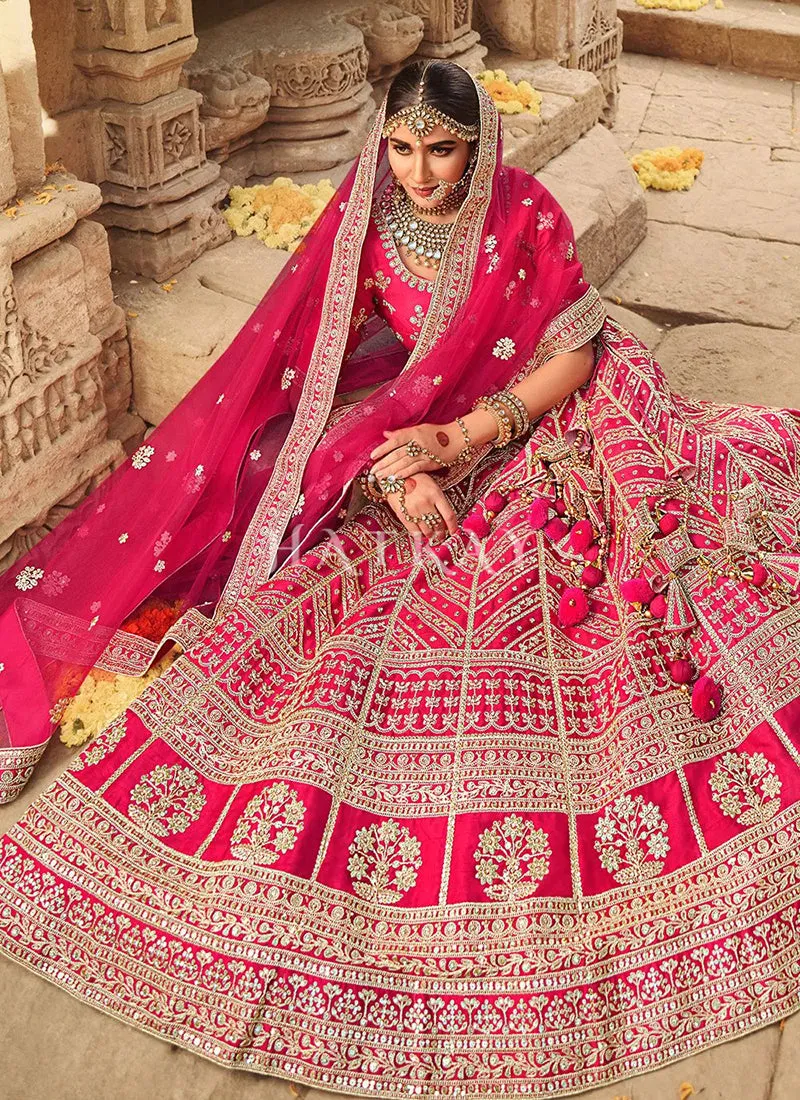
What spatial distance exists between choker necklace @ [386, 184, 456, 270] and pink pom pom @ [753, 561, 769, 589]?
1039 mm

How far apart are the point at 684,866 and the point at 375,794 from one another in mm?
603

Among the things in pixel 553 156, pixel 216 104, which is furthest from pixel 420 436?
pixel 553 156

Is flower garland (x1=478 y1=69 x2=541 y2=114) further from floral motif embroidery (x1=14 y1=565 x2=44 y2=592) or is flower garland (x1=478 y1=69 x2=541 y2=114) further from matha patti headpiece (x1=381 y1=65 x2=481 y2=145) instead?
floral motif embroidery (x1=14 y1=565 x2=44 y2=592)

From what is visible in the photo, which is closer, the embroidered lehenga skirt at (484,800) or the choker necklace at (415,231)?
the embroidered lehenga skirt at (484,800)

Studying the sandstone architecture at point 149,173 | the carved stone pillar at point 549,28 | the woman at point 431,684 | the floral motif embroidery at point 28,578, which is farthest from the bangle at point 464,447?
the carved stone pillar at point 549,28

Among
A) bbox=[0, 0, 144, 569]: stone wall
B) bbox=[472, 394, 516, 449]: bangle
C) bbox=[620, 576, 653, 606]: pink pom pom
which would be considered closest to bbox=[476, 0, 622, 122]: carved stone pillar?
bbox=[0, 0, 144, 569]: stone wall

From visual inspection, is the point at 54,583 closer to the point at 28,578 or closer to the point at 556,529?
the point at 28,578

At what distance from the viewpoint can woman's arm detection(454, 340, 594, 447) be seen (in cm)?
294

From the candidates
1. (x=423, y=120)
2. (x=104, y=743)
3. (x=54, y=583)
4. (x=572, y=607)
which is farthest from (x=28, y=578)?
(x=423, y=120)

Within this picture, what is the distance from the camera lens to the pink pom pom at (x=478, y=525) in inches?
114

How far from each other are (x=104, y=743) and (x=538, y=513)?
1.09 m

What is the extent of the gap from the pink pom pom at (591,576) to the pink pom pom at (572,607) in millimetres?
45

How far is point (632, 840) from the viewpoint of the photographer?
2330 millimetres

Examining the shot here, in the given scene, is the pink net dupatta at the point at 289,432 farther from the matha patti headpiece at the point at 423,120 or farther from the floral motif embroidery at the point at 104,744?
the floral motif embroidery at the point at 104,744
